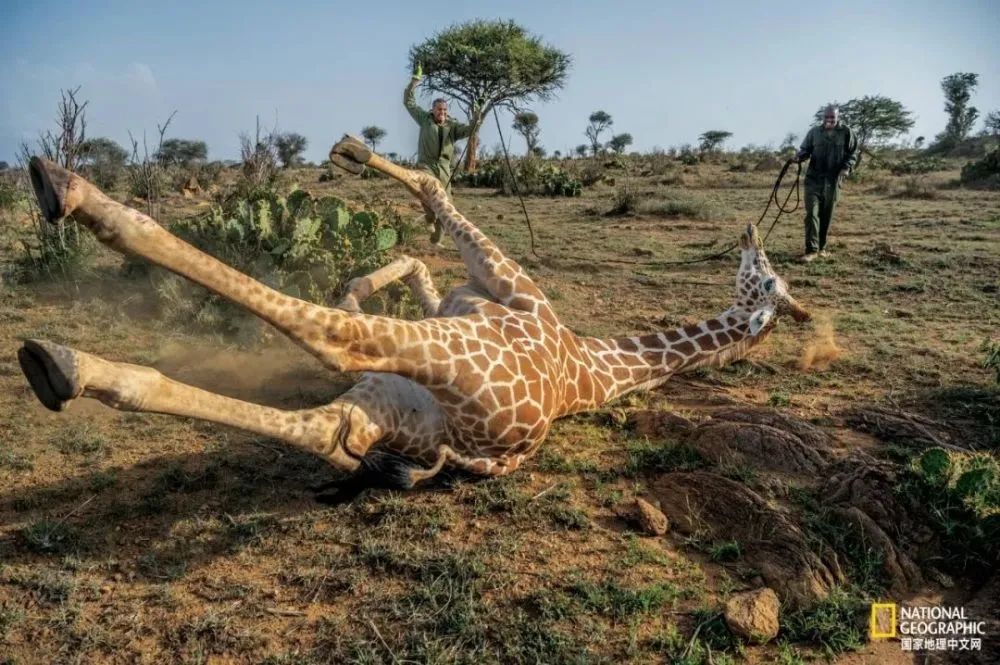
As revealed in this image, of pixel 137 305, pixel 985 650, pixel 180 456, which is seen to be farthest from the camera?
pixel 137 305

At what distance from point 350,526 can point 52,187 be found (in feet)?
6.05

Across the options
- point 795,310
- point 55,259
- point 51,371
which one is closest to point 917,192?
point 795,310

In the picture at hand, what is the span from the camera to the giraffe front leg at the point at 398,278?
14.5 feet

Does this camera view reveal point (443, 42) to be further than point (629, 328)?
Yes

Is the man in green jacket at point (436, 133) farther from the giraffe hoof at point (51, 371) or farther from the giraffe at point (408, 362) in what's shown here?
the giraffe hoof at point (51, 371)

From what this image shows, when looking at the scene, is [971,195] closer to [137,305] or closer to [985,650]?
[985,650]

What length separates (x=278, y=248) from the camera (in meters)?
5.81

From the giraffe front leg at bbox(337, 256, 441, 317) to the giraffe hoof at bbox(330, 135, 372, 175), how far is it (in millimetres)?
696

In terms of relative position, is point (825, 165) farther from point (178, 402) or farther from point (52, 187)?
point (52, 187)

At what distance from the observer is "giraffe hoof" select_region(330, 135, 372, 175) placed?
418 centimetres

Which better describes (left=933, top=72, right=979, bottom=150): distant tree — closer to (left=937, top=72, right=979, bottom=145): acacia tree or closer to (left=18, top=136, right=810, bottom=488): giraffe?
(left=937, top=72, right=979, bottom=145): acacia tree

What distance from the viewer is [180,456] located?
12.2 ft

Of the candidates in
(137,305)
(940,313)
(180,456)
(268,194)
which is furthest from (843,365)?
(137,305)

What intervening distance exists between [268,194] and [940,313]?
6.66m
